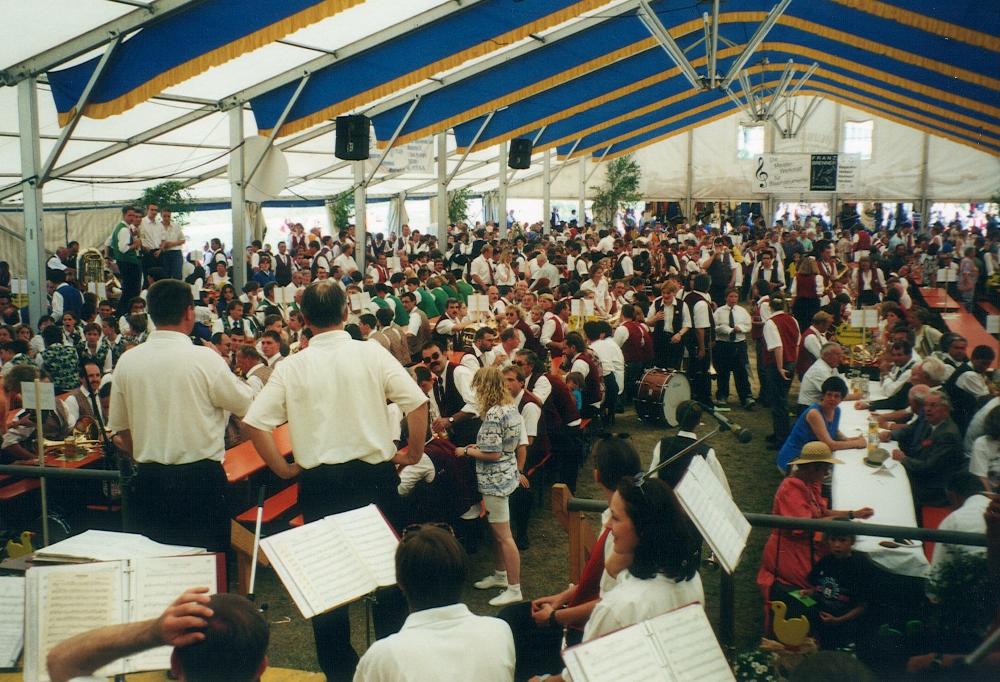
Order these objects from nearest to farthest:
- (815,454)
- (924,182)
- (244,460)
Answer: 1. (815,454)
2. (244,460)
3. (924,182)

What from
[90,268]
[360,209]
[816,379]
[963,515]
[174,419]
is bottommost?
[963,515]

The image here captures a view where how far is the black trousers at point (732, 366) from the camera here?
33.7ft

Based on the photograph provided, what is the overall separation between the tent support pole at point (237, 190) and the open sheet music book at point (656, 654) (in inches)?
374

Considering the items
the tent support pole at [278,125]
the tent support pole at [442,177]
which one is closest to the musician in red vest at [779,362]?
the tent support pole at [278,125]

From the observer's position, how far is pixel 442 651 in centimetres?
215

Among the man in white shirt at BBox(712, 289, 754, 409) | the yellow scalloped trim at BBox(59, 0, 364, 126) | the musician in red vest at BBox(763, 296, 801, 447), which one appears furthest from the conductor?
the man in white shirt at BBox(712, 289, 754, 409)

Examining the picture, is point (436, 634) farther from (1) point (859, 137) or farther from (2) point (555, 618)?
(1) point (859, 137)

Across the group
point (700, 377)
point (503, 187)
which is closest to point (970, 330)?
point (700, 377)

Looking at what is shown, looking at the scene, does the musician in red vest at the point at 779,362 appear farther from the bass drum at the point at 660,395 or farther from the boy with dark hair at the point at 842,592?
the boy with dark hair at the point at 842,592

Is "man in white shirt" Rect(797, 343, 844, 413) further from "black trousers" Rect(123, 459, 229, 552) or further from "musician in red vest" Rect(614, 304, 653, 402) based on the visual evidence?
"black trousers" Rect(123, 459, 229, 552)

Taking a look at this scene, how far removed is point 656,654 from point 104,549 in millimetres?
1721

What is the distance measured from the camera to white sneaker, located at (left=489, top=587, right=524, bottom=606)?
531 centimetres

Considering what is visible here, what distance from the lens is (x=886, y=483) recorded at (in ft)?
19.0

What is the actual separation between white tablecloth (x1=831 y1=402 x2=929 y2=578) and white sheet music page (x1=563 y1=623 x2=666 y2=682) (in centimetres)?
278
